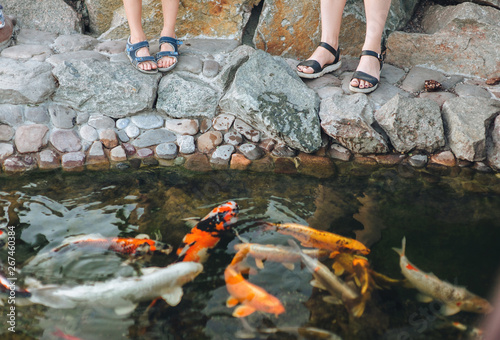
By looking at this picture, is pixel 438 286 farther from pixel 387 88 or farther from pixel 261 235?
Result: pixel 387 88

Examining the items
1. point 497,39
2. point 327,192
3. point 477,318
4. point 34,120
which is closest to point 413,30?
point 497,39

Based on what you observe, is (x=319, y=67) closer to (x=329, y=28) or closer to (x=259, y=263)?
(x=329, y=28)

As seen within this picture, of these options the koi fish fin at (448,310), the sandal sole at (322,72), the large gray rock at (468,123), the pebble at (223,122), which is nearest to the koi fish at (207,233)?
the pebble at (223,122)

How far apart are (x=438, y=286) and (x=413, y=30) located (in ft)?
10.5

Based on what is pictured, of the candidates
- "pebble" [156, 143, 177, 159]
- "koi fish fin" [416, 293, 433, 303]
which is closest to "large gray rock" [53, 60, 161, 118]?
"pebble" [156, 143, 177, 159]

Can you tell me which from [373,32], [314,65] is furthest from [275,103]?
[373,32]

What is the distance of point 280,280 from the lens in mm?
2439

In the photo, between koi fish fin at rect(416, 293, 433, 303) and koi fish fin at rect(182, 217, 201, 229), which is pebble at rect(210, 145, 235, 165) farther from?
koi fish fin at rect(416, 293, 433, 303)

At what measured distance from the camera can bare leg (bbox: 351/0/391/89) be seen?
3.74m

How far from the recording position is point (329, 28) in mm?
3998

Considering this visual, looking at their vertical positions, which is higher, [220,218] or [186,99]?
[186,99]

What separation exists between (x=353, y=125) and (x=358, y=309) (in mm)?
1749

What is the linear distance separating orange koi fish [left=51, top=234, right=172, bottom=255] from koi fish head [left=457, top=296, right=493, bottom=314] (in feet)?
5.64

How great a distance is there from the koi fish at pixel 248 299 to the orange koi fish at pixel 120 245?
1.73ft
